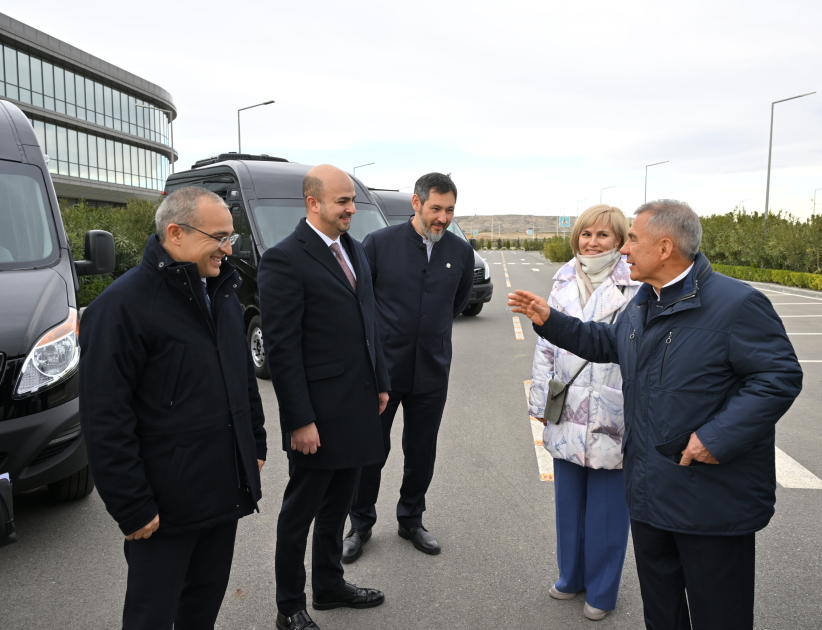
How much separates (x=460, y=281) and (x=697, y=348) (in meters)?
2.10

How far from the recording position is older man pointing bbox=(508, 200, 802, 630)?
2.31 m

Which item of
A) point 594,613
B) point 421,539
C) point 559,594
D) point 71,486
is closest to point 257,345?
point 71,486

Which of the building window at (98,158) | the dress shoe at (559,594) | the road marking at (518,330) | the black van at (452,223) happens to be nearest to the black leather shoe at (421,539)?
the dress shoe at (559,594)

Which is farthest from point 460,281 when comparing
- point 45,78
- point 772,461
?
point 45,78

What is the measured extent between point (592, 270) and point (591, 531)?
126 cm

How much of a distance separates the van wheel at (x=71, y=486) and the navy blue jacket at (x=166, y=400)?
97.3 inches

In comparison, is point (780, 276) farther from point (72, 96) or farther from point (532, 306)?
point (72, 96)

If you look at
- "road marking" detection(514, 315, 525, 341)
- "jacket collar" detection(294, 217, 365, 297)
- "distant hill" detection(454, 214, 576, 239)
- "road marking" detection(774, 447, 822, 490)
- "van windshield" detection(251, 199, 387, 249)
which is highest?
"distant hill" detection(454, 214, 576, 239)

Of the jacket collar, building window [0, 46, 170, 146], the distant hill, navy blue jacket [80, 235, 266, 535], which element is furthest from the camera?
the distant hill

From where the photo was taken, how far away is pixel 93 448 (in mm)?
2201

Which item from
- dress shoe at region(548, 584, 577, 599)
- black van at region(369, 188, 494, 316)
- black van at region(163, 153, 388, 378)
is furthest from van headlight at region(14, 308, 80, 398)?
black van at region(369, 188, 494, 316)

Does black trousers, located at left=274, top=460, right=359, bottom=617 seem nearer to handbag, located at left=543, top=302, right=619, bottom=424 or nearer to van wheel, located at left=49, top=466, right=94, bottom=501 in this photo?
handbag, located at left=543, top=302, right=619, bottom=424

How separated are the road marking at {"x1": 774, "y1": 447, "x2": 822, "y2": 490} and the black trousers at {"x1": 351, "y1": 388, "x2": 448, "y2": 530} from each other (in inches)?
107

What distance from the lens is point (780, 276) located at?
2302cm
